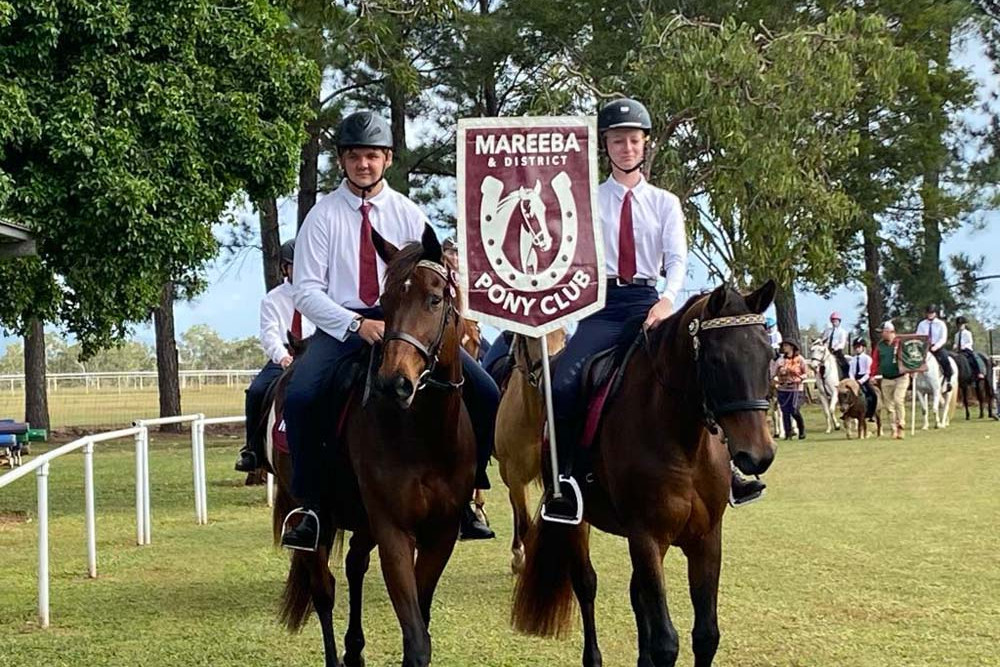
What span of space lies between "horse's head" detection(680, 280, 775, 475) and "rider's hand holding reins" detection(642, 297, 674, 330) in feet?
2.34

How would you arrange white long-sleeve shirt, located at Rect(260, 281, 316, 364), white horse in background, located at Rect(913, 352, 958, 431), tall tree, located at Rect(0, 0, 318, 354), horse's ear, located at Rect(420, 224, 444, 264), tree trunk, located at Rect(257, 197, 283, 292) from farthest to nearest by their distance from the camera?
tree trunk, located at Rect(257, 197, 283, 292) → white horse in background, located at Rect(913, 352, 958, 431) → tall tree, located at Rect(0, 0, 318, 354) → white long-sleeve shirt, located at Rect(260, 281, 316, 364) → horse's ear, located at Rect(420, 224, 444, 264)

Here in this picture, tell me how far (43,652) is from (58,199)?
7725 millimetres

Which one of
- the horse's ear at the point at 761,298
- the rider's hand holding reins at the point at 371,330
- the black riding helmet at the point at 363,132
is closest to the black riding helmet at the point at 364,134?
the black riding helmet at the point at 363,132

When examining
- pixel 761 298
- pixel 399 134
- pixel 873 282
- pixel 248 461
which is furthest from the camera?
pixel 873 282

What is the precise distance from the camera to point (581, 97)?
2308cm

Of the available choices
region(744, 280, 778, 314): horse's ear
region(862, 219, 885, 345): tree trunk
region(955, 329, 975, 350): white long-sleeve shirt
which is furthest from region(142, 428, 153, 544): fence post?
region(862, 219, 885, 345): tree trunk

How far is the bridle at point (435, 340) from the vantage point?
5324 millimetres

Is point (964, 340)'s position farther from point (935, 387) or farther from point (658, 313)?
point (658, 313)

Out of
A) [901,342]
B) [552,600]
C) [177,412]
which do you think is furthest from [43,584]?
[177,412]

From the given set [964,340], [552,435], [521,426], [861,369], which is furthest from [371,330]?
[964,340]

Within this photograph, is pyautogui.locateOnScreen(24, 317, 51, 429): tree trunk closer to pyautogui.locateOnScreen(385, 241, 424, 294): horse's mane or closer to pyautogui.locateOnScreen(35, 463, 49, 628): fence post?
pyautogui.locateOnScreen(35, 463, 49, 628): fence post

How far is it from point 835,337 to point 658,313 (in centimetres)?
2240

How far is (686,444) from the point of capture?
18.7ft

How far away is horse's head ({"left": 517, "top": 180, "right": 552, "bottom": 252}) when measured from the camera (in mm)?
6629
